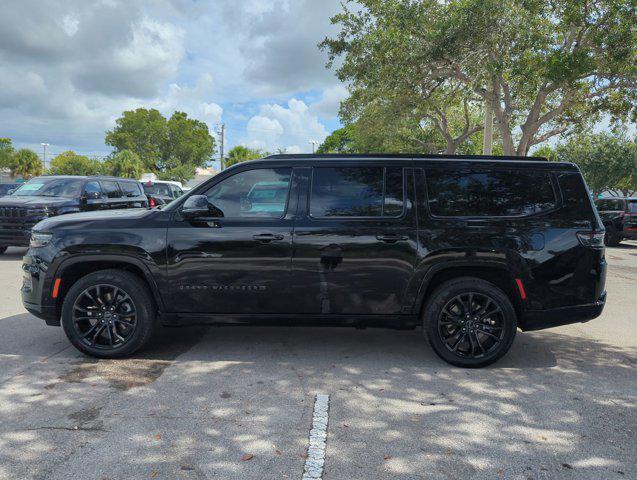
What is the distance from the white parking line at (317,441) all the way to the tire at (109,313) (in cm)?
184

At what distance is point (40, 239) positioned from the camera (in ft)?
15.9

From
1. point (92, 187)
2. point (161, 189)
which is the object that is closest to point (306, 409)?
point (92, 187)

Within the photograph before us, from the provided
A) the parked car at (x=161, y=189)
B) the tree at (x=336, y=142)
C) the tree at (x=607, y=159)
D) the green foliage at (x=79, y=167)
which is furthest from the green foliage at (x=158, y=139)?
the parked car at (x=161, y=189)

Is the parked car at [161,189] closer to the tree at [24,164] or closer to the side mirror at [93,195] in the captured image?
the side mirror at [93,195]

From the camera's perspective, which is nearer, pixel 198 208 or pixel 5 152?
pixel 198 208

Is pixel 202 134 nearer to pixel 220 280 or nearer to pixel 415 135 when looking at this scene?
pixel 415 135

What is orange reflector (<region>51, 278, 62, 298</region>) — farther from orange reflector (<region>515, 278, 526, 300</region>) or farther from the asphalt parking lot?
orange reflector (<region>515, 278, 526, 300</region>)

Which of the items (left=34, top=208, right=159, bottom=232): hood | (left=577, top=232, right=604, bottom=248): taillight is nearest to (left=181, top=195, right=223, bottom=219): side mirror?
(left=34, top=208, right=159, bottom=232): hood

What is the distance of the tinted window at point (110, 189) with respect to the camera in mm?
12570

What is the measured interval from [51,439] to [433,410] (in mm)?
2577

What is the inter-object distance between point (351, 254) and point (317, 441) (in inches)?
70.3

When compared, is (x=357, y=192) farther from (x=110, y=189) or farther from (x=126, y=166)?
(x=126, y=166)

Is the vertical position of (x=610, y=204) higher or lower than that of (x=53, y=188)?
higher

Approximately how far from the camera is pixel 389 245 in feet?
15.1
